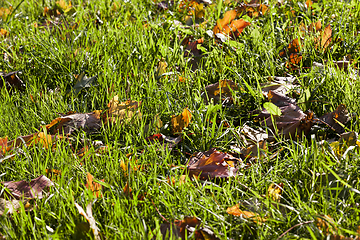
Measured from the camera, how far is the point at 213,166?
1.65m

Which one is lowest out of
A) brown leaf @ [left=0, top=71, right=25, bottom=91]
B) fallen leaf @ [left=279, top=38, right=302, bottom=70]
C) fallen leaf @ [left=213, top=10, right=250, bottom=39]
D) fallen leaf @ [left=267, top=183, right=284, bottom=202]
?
fallen leaf @ [left=267, top=183, right=284, bottom=202]

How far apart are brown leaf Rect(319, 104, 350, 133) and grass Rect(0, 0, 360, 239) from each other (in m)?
0.05

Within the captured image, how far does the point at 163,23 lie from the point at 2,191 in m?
2.01

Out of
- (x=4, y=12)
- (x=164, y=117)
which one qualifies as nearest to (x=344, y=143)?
(x=164, y=117)

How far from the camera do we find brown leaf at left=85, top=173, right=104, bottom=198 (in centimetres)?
148

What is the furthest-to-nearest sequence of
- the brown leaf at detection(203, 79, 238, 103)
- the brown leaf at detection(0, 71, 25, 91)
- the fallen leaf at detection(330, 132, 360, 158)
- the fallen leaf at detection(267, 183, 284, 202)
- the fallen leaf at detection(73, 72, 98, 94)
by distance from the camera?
the brown leaf at detection(0, 71, 25, 91) < the fallen leaf at detection(73, 72, 98, 94) < the brown leaf at detection(203, 79, 238, 103) < the fallen leaf at detection(330, 132, 360, 158) < the fallen leaf at detection(267, 183, 284, 202)

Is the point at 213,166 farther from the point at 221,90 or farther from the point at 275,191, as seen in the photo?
the point at 221,90

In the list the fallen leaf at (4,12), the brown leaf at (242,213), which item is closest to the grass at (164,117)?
the brown leaf at (242,213)

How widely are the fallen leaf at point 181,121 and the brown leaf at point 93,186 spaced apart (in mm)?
581

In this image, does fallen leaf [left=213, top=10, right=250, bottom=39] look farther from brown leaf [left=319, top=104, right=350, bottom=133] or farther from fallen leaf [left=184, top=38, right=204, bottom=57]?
brown leaf [left=319, top=104, right=350, bottom=133]

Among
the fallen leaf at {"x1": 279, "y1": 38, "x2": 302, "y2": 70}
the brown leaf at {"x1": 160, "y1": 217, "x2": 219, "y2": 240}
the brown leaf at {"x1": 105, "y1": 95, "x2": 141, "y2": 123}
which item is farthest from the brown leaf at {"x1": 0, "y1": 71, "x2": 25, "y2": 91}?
the fallen leaf at {"x1": 279, "y1": 38, "x2": 302, "y2": 70}

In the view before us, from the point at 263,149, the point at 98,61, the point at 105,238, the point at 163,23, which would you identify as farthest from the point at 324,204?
the point at 163,23

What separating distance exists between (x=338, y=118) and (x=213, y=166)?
0.79 metres

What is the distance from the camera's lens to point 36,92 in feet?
7.53
